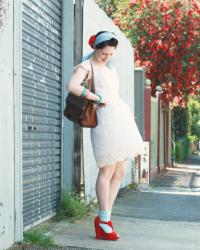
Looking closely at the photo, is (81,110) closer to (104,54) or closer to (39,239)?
(104,54)

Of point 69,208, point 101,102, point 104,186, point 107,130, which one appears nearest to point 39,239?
point 104,186

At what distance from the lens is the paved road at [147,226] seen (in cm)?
588

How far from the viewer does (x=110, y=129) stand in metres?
5.92

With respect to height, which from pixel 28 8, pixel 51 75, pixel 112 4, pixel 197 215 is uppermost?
pixel 112 4

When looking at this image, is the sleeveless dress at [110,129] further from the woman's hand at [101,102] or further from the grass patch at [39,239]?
the grass patch at [39,239]

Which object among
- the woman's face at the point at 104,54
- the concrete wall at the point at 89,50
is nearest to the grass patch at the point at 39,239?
the woman's face at the point at 104,54

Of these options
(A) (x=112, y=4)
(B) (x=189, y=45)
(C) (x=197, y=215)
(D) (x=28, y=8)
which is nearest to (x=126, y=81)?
(C) (x=197, y=215)

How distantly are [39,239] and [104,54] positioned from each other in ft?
5.34

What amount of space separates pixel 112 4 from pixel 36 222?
20.8 m

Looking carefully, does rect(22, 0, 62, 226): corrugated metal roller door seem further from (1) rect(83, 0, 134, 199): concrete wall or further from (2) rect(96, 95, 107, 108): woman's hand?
(1) rect(83, 0, 134, 199): concrete wall

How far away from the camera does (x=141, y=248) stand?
5.71m

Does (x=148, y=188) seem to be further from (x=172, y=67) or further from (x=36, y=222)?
(x=172, y=67)

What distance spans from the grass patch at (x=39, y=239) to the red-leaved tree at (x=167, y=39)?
14.7m

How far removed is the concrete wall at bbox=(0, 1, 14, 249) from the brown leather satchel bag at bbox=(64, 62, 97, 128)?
0.71 m
